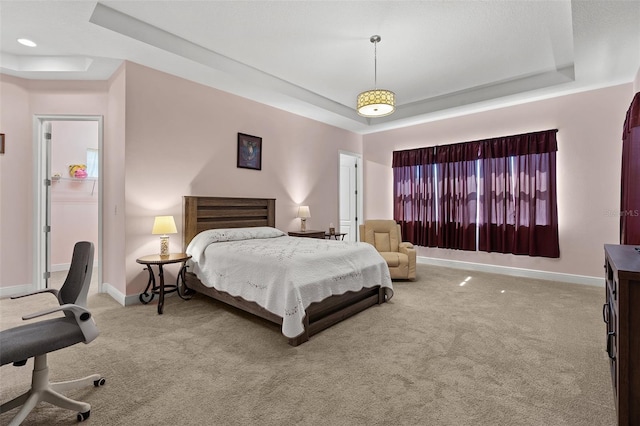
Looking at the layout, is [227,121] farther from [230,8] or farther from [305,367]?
[305,367]

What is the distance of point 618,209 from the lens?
13.9 ft

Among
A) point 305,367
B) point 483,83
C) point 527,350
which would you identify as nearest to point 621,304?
point 527,350

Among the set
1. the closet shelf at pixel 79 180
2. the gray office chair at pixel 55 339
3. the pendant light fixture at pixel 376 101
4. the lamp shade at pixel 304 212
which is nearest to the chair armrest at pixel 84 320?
the gray office chair at pixel 55 339

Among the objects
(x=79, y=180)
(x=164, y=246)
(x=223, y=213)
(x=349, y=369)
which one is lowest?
(x=349, y=369)

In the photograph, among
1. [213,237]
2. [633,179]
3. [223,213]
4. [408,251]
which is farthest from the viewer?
[408,251]

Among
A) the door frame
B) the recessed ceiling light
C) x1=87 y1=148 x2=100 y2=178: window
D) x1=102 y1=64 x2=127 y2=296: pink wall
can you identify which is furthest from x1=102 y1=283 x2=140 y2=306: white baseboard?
x1=87 y1=148 x2=100 y2=178: window

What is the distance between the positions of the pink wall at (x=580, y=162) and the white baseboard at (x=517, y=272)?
7 cm

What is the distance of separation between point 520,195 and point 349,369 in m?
4.36

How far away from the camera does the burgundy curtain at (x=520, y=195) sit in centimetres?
472

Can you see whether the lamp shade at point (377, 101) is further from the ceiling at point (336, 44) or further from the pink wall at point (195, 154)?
the pink wall at point (195, 154)

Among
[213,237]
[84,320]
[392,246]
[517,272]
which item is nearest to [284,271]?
[84,320]

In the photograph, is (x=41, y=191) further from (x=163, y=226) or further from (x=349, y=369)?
(x=349, y=369)

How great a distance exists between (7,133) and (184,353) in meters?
3.77

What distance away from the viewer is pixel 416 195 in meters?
6.20
